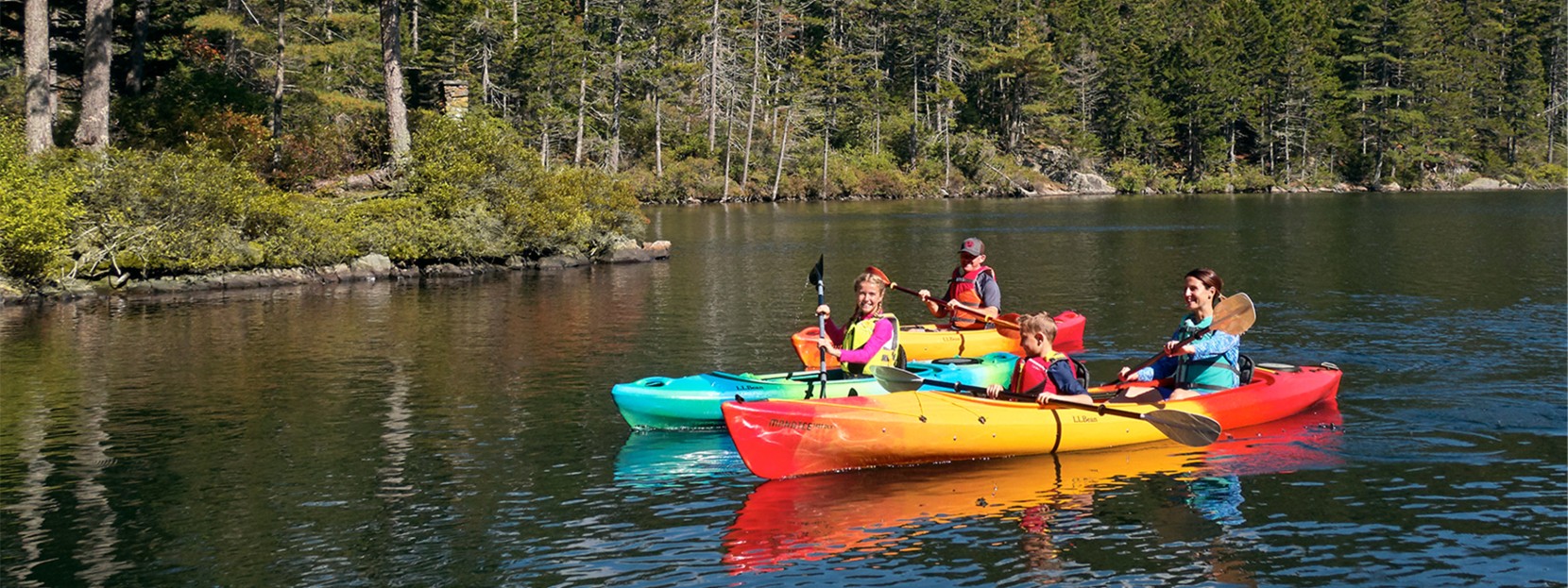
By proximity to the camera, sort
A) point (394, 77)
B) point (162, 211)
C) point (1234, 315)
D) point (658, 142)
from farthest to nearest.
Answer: point (658, 142) < point (394, 77) < point (162, 211) < point (1234, 315)

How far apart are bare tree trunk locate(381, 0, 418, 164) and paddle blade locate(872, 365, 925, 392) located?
2446cm

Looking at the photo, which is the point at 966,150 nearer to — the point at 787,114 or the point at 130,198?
the point at 787,114

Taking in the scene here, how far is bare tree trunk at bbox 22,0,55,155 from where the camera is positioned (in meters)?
→ 28.0

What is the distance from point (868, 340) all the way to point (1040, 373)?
2100 mm

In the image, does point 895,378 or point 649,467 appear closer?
point 649,467

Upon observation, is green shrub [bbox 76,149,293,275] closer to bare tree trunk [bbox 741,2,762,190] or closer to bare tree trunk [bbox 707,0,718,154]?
bare tree trunk [bbox 741,2,762,190]

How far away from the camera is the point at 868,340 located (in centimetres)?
1430

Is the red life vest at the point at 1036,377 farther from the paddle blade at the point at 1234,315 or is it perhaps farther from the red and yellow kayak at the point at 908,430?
the paddle blade at the point at 1234,315

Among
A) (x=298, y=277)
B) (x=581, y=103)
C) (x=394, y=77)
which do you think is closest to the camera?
(x=298, y=277)

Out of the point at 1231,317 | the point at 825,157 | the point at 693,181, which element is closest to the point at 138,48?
the point at 1231,317

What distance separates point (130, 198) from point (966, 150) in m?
65.9

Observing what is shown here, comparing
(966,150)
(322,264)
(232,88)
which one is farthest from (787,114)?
(322,264)

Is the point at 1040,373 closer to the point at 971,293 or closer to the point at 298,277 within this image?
the point at 971,293

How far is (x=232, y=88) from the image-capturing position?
1521 inches
